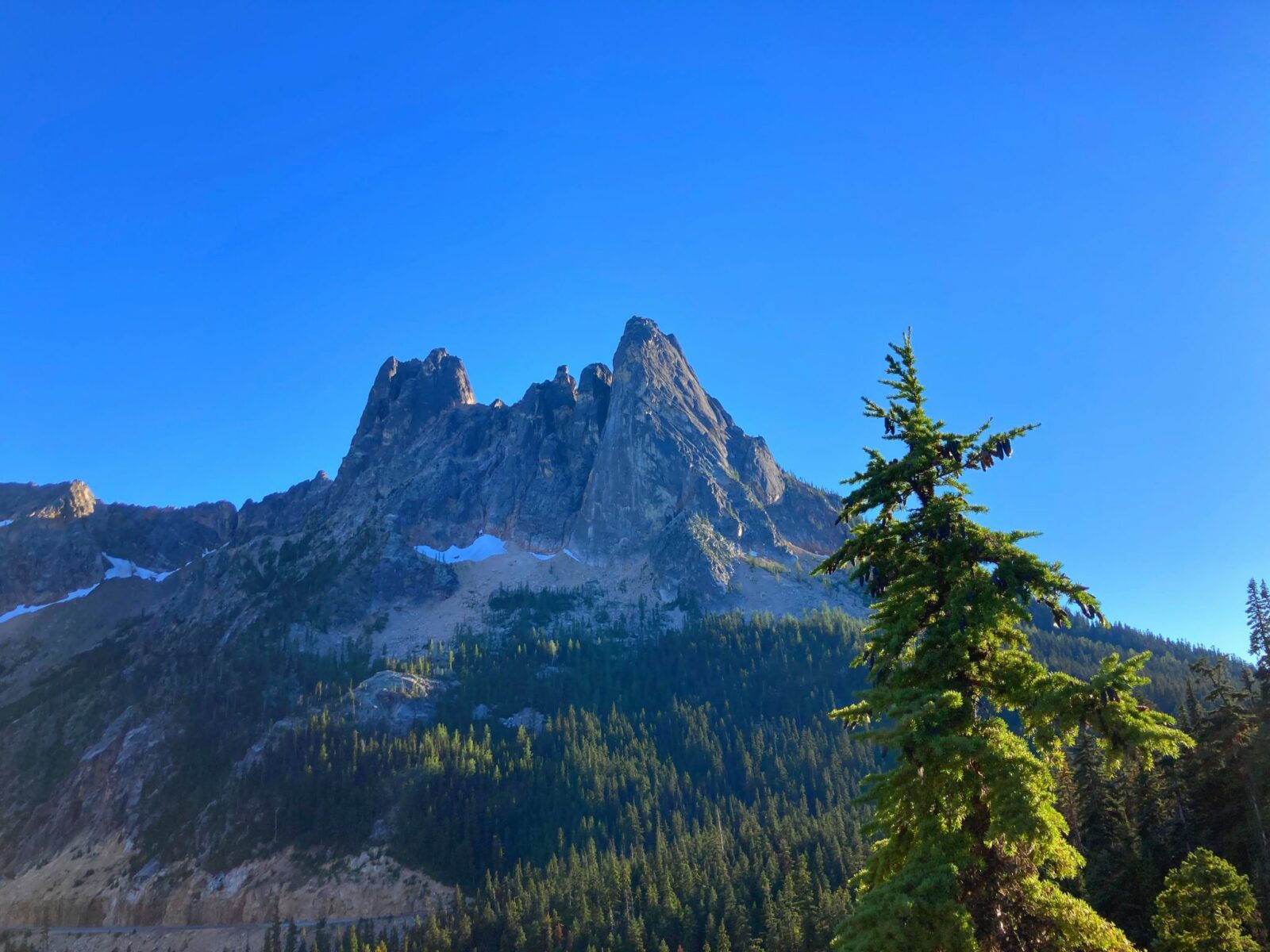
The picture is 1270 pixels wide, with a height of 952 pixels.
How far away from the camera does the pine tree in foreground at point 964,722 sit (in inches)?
526

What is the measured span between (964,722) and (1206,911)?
31.3 m

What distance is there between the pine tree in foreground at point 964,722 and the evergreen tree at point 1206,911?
27.9 meters

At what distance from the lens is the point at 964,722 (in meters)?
14.7

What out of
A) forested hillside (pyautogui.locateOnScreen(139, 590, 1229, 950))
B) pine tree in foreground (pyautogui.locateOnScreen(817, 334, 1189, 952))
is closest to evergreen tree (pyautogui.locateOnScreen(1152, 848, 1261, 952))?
pine tree in foreground (pyautogui.locateOnScreen(817, 334, 1189, 952))

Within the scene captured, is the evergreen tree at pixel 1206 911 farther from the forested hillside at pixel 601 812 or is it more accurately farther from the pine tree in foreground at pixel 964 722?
the forested hillside at pixel 601 812

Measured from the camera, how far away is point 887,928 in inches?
520

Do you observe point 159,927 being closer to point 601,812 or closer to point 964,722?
point 601,812

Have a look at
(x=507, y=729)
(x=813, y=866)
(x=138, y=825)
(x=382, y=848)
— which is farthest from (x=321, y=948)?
(x=138, y=825)

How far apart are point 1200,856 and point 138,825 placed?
224 meters

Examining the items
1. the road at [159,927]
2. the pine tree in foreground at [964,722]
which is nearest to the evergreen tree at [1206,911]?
the pine tree in foreground at [964,722]

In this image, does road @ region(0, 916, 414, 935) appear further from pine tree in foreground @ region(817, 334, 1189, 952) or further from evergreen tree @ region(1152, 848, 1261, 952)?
pine tree in foreground @ region(817, 334, 1189, 952)

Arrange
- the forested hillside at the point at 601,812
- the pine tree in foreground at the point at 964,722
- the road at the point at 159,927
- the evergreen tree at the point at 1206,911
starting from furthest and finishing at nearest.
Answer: the road at the point at 159,927
the forested hillside at the point at 601,812
the evergreen tree at the point at 1206,911
the pine tree in foreground at the point at 964,722

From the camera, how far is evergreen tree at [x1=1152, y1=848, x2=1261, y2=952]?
112 feet

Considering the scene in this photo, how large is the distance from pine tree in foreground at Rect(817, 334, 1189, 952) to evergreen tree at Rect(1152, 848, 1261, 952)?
91.4ft
